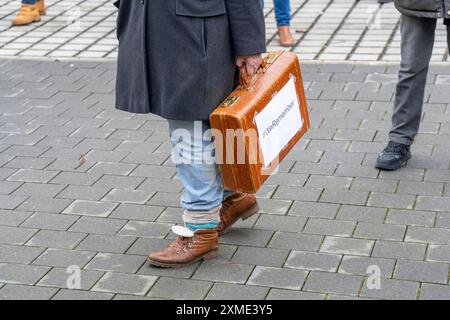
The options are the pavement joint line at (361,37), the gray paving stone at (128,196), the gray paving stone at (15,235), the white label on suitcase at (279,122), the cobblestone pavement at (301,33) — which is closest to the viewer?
the white label on suitcase at (279,122)

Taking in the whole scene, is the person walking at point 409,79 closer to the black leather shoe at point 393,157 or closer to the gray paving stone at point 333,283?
the black leather shoe at point 393,157

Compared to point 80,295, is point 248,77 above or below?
above

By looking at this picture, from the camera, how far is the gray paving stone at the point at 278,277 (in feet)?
13.7

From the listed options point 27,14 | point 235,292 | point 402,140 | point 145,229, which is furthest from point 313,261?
point 27,14

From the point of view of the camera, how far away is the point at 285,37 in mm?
7859

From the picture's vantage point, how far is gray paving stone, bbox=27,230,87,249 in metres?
4.64

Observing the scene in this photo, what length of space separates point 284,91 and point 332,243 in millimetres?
763

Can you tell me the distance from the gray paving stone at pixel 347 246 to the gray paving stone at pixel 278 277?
28cm

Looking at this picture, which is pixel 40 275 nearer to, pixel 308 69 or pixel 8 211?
pixel 8 211

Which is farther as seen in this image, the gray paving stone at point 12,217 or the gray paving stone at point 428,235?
the gray paving stone at point 12,217

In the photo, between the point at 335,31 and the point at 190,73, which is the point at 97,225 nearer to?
the point at 190,73

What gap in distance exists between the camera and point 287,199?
510 centimetres

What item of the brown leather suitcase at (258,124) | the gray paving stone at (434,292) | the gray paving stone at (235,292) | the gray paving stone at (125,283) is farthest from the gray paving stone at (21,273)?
the gray paving stone at (434,292)

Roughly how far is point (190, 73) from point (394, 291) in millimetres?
1263
